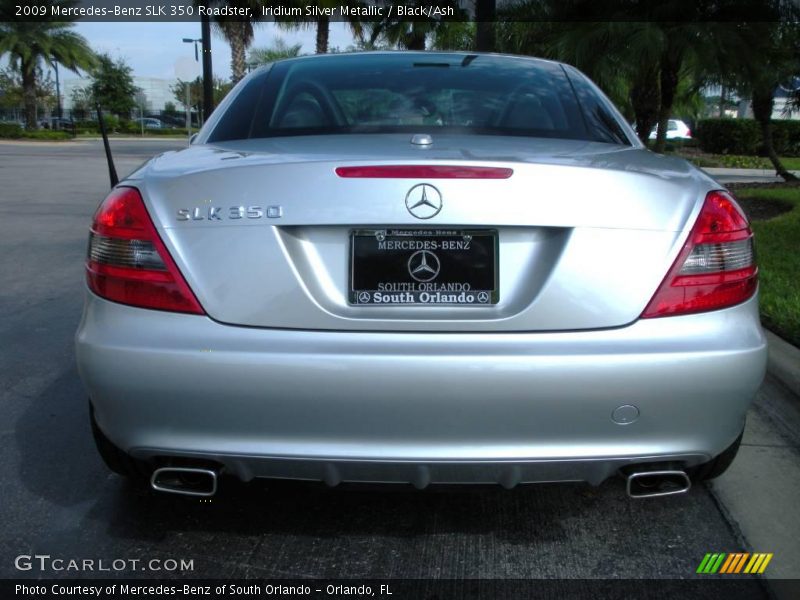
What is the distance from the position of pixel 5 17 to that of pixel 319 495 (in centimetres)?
4984

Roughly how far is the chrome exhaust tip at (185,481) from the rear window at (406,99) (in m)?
1.25

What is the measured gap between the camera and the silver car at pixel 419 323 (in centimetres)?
216

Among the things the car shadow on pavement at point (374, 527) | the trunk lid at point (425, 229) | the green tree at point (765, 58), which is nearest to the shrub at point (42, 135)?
the green tree at point (765, 58)

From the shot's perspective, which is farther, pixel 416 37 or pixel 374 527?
pixel 416 37

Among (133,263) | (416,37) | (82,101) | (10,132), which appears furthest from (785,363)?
(82,101)

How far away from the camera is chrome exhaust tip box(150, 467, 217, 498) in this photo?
2.33 m

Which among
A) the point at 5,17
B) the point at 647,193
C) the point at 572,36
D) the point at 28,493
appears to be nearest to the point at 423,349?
the point at 647,193

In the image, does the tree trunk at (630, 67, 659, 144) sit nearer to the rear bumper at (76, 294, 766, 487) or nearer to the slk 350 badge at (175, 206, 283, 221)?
the rear bumper at (76, 294, 766, 487)

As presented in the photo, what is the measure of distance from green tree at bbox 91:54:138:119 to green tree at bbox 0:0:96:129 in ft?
53.1

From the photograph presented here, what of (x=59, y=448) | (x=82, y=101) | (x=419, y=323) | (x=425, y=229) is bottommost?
(x=82, y=101)

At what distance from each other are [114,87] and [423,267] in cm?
7247

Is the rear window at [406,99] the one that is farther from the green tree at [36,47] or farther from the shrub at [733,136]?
the green tree at [36,47]

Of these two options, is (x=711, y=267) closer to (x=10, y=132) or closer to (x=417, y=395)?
(x=417, y=395)

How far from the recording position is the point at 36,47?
156ft
